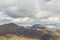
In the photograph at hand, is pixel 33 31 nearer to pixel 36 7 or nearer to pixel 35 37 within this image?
pixel 35 37

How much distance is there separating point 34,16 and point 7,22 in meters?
1.01

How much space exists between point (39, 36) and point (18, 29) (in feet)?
2.56

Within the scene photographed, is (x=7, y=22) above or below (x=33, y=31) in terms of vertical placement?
above

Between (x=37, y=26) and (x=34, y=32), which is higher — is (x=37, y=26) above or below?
above

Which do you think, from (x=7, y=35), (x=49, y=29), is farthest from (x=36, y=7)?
(x=7, y=35)

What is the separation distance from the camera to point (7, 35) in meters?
7.48

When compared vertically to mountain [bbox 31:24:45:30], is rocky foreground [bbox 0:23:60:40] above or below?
below

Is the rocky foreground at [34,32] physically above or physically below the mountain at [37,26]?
below

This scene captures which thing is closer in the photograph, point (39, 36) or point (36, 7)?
point (39, 36)

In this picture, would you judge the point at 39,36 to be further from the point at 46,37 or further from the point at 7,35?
the point at 7,35

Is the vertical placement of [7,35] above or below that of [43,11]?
below

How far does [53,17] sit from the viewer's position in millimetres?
7945

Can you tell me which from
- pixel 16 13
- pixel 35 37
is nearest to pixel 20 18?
pixel 16 13

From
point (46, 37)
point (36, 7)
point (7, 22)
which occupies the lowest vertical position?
point (46, 37)
